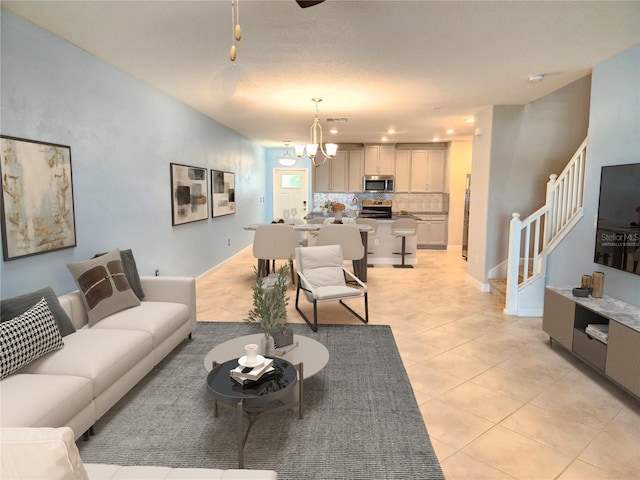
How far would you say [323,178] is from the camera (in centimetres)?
988

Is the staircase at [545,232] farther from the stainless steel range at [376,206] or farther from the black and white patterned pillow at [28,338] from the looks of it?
the stainless steel range at [376,206]

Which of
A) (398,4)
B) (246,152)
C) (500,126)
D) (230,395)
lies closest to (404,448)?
(230,395)

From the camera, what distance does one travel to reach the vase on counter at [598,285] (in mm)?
3363

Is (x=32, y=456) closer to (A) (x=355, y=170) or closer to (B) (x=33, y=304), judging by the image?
(B) (x=33, y=304)

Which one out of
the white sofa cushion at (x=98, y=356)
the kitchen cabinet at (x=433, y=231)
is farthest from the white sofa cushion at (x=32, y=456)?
the kitchen cabinet at (x=433, y=231)

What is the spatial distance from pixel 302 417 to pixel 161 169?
364 centimetres

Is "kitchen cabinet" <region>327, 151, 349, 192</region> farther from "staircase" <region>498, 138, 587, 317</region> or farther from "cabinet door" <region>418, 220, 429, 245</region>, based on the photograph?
"staircase" <region>498, 138, 587, 317</region>

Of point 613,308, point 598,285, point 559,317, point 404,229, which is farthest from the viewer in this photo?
point 404,229

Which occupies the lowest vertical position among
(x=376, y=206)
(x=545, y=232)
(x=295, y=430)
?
(x=295, y=430)

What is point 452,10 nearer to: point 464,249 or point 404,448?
point 404,448

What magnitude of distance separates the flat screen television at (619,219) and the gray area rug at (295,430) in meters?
2.04

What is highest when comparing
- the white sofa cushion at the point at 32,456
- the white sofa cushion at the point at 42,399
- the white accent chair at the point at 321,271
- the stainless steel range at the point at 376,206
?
the stainless steel range at the point at 376,206

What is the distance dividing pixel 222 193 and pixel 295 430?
17.9 feet

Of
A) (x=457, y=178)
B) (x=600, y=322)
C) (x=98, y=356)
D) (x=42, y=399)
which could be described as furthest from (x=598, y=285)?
(x=457, y=178)
